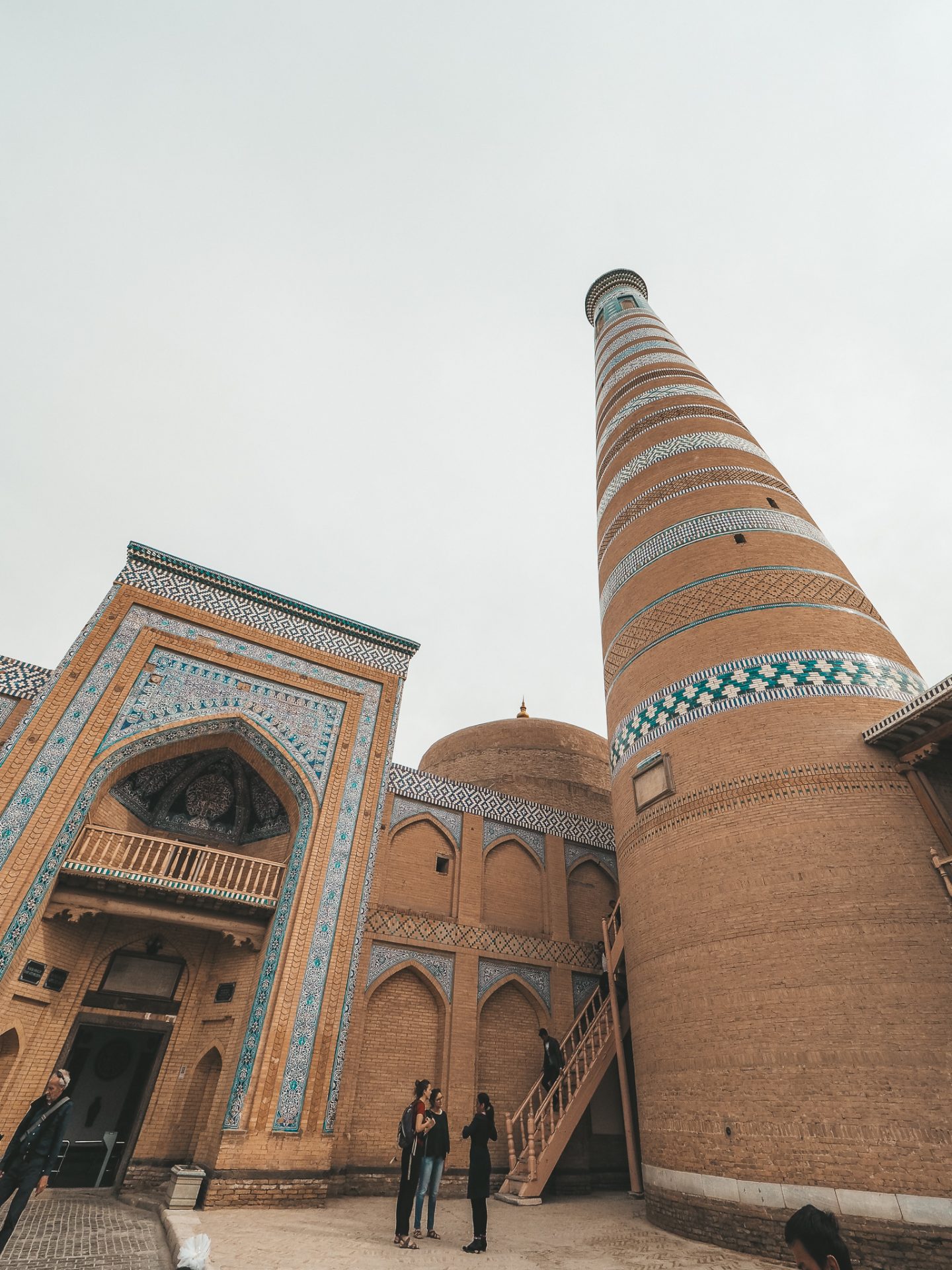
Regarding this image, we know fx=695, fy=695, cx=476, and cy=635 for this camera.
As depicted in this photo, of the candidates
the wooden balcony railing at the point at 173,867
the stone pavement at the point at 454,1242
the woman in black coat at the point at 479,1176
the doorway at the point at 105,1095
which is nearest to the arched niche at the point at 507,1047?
the stone pavement at the point at 454,1242

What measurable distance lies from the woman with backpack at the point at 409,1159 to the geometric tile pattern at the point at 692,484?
706 cm

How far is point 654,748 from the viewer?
22.8ft

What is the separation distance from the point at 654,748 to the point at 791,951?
2.31m

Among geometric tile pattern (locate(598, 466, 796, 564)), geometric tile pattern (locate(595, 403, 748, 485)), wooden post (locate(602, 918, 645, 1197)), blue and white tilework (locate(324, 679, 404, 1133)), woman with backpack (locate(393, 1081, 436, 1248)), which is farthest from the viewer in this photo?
geometric tile pattern (locate(595, 403, 748, 485))

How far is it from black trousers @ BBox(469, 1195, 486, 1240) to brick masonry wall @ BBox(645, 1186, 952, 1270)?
164 centimetres

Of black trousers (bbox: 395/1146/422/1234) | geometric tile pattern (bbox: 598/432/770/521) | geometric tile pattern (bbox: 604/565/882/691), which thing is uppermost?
geometric tile pattern (bbox: 598/432/770/521)

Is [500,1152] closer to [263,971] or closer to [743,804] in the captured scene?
[263,971]

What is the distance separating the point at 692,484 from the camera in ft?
29.3

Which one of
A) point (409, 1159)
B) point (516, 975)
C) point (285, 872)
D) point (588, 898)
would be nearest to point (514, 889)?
point (516, 975)

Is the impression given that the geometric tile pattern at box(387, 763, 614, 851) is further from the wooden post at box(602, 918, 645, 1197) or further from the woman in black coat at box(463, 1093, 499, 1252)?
the woman in black coat at box(463, 1093, 499, 1252)

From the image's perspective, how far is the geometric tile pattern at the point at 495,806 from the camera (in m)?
9.65

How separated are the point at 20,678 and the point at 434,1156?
6.28 m

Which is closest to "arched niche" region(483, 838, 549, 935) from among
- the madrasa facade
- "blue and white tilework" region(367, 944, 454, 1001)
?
the madrasa facade

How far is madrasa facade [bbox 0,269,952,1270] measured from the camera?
477cm
